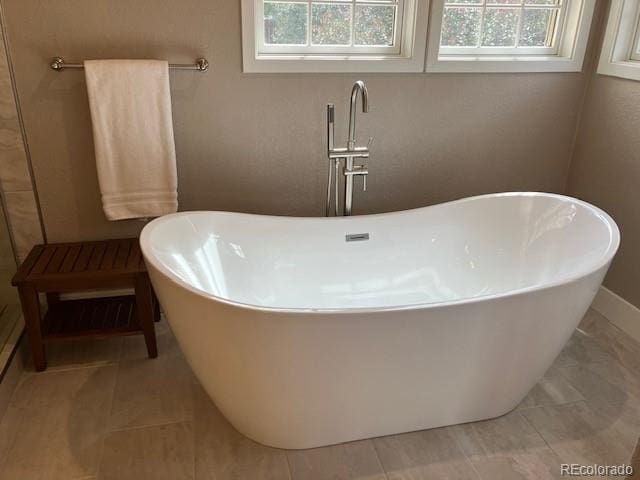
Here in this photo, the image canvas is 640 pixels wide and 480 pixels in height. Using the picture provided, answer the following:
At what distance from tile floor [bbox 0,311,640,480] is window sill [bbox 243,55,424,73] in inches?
50.9

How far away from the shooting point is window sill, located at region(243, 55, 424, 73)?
2.30 metres

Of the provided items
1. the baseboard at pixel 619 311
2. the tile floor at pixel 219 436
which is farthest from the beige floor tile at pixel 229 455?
the baseboard at pixel 619 311

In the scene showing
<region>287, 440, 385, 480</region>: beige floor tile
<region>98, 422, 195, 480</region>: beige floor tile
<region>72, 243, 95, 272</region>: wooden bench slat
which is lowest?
<region>98, 422, 195, 480</region>: beige floor tile

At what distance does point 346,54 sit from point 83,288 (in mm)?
1517

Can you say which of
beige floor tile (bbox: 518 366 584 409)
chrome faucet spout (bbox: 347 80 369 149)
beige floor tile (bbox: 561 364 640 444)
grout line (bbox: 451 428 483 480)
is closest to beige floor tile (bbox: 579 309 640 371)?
beige floor tile (bbox: 561 364 640 444)

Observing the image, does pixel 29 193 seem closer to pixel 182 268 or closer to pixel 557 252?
pixel 182 268

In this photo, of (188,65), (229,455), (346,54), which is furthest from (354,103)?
(229,455)

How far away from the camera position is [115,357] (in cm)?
230

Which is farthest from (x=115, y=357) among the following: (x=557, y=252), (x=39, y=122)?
(x=557, y=252)

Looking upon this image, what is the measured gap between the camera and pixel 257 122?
240 centimetres

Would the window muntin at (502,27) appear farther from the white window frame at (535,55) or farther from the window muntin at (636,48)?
the window muntin at (636,48)

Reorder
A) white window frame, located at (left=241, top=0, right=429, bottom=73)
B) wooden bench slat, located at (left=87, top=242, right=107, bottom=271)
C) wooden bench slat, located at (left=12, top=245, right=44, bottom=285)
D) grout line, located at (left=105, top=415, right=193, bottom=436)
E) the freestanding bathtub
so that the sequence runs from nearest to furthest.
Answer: the freestanding bathtub → grout line, located at (left=105, top=415, right=193, bottom=436) → wooden bench slat, located at (left=12, top=245, right=44, bottom=285) → wooden bench slat, located at (left=87, top=242, right=107, bottom=271) → white window frame, located at (left=241, top=0, right=429, bottom=73)

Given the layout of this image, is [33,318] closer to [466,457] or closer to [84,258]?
[84,258]

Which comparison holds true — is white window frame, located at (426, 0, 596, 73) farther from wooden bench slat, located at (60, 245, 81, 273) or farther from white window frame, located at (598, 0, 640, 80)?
wooden bench slat, located at (60, 245, 81, 273)
